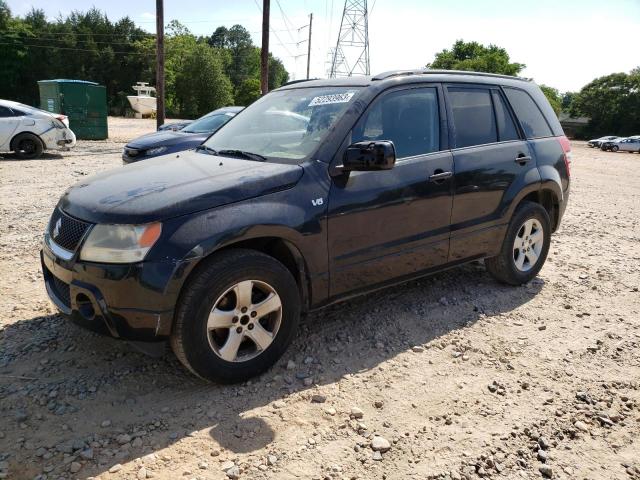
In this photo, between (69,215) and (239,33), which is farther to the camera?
(239,33)

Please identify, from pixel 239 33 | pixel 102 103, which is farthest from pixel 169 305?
pixel 239 33

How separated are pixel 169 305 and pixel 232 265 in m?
0.41

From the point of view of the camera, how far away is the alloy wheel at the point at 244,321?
10.2 ft

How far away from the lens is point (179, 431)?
113 inches

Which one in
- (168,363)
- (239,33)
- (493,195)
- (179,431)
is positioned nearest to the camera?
(179,431)

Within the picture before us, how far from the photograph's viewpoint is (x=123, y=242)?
2900 millimetres

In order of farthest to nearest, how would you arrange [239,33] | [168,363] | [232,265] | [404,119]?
1. [239,33]
2. [404,119]
3. [168,363]
4. [232,265]

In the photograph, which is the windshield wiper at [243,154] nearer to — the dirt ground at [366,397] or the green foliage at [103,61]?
the dirt ground at [366,397]

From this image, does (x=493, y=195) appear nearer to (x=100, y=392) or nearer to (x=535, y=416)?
(x=535, y=416)

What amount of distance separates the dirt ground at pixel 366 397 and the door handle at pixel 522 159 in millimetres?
1181

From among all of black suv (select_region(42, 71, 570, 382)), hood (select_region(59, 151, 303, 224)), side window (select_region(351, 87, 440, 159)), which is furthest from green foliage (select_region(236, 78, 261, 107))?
hood (select_region(59, 151, 303, 224))

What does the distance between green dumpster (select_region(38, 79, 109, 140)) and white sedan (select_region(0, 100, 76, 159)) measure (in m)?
6.39

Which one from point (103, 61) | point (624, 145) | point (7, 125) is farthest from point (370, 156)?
point (103, 61)

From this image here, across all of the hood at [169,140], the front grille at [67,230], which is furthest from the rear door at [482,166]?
the hood at [169,140]
